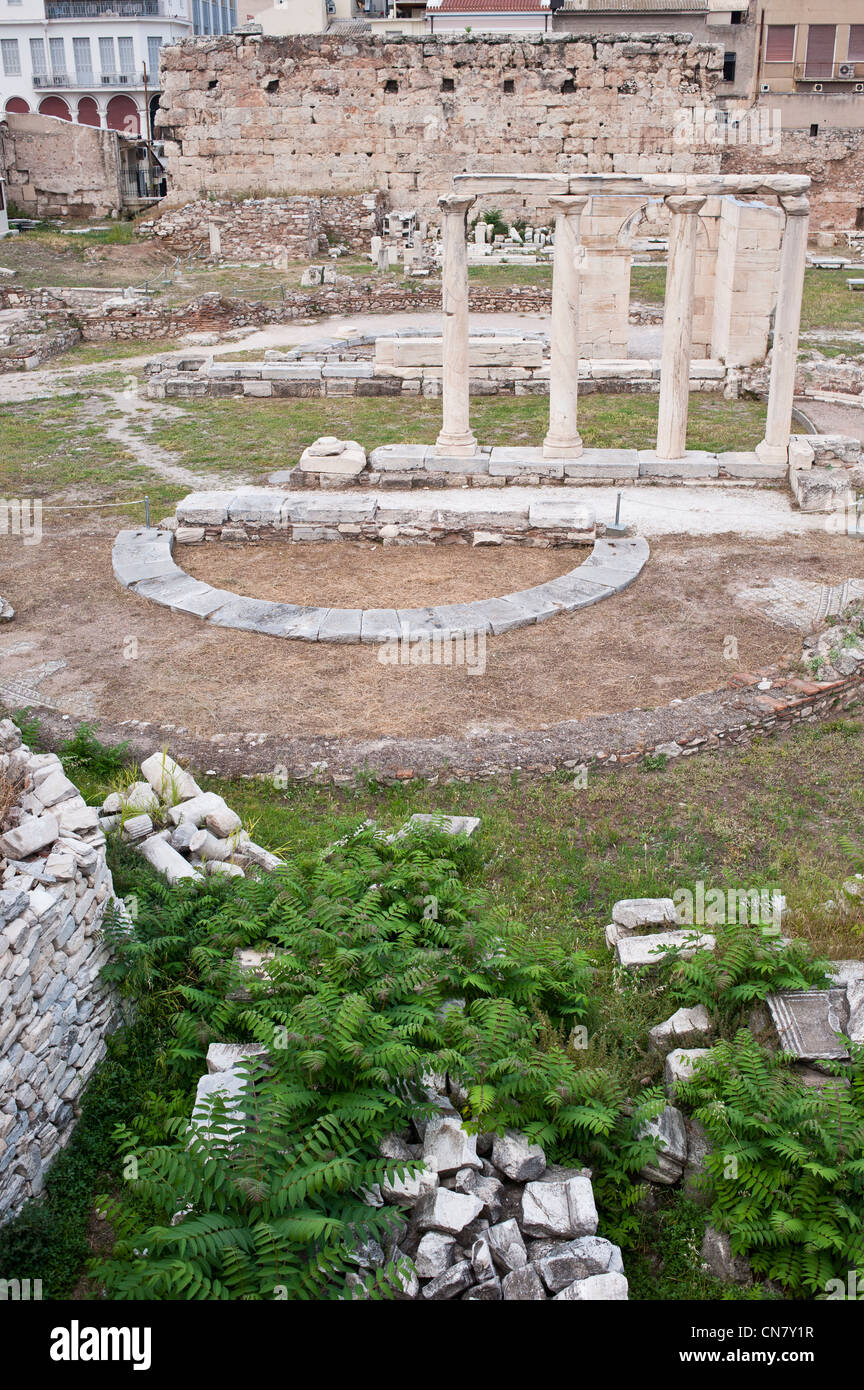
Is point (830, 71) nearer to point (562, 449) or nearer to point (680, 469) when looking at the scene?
point (680, 469)

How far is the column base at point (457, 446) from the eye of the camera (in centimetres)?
1476

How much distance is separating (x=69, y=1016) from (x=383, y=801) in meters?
3.07

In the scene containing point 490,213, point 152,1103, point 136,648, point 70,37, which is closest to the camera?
point 152,1103

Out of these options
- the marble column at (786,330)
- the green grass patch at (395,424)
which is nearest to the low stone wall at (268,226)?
the green grass patch at (395,424)

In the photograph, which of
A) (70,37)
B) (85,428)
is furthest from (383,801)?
(70,37)

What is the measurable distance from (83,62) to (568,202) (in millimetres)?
54484

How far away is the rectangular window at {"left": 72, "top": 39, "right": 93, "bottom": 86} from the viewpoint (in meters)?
57.9

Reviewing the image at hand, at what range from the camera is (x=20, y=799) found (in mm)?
6211

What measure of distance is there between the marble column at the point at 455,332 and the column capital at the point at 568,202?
0.99 meters

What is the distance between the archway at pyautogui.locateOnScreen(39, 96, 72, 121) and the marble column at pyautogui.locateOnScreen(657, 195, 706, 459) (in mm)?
54432

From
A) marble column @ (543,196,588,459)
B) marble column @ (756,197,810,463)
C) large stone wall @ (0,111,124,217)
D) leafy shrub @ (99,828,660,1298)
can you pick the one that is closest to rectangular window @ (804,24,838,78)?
large stone wall @ (0,111,124,217)

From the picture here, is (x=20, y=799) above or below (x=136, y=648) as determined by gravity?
above

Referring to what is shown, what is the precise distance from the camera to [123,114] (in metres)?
59.0
